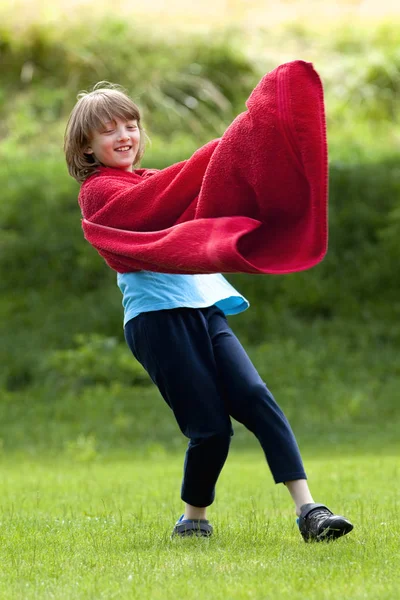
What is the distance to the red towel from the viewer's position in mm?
4312

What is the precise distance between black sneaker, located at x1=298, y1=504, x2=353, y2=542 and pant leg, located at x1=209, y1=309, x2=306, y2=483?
7.2 inches

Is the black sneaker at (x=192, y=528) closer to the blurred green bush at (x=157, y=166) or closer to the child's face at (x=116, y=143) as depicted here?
the child's face at (x=116, y=143)

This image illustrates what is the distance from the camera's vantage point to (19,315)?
1666cm

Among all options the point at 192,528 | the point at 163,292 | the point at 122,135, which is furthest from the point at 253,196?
the point at 192,528

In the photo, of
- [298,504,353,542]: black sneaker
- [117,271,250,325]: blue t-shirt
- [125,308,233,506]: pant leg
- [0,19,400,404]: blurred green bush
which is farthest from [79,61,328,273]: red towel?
[0,19,400,404]: blurred green bush

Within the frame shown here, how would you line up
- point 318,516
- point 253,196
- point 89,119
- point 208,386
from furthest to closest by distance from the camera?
point 89,119 → point 208,386 → point 318,516 → point 253,196

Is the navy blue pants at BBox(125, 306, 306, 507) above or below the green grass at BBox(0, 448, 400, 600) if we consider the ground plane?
above

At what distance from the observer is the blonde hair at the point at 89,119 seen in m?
5.00

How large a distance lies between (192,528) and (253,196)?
1.75m

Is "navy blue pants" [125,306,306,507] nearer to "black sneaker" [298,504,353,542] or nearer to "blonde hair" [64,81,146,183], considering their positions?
"black sneaker" [298,504,353,542]

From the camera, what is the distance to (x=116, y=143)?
16.5ft

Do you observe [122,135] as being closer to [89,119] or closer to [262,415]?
[89,119]

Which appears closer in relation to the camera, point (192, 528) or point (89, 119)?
point (89, 119)

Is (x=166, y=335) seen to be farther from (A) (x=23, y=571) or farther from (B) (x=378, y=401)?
(B) (x=378, y=401)
